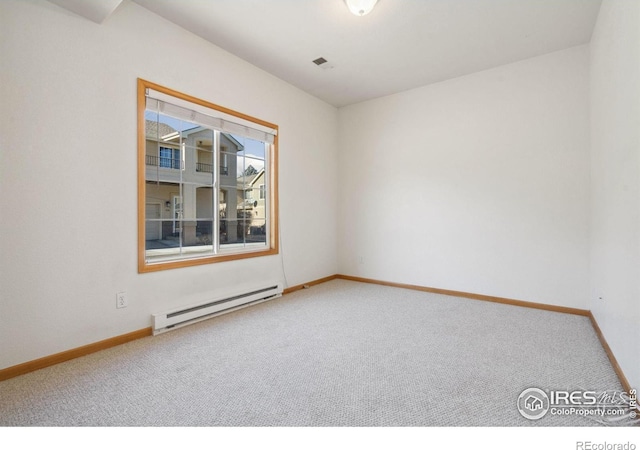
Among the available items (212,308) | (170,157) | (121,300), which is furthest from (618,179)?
(121,300)

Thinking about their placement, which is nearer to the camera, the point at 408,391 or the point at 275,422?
the point at 275,422

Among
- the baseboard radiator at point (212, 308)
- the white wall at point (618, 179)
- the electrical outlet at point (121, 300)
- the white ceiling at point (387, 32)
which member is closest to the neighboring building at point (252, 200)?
the baseboard radiator at point (212, 308)

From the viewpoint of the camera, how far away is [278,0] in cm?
249

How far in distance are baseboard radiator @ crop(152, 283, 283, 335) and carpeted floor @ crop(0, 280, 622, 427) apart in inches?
3.5

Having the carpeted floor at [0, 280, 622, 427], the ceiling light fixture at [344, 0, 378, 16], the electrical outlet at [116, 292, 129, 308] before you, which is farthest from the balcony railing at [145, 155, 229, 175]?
the ceiling light fixture at [344, 0, 378, 16]

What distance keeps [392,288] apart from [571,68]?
10.7 ft

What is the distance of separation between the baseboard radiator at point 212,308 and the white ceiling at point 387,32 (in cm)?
267

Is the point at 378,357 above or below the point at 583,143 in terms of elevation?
below

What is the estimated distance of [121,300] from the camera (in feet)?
8.11

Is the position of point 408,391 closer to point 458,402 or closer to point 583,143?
Answer: point 458,402

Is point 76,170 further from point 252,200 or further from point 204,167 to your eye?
point 252,200

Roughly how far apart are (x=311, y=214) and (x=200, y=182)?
5.77 feet

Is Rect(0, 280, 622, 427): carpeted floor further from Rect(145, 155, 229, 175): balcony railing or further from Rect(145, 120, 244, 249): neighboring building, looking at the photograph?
Rect(145, 155, 229, 175): balcony railing
